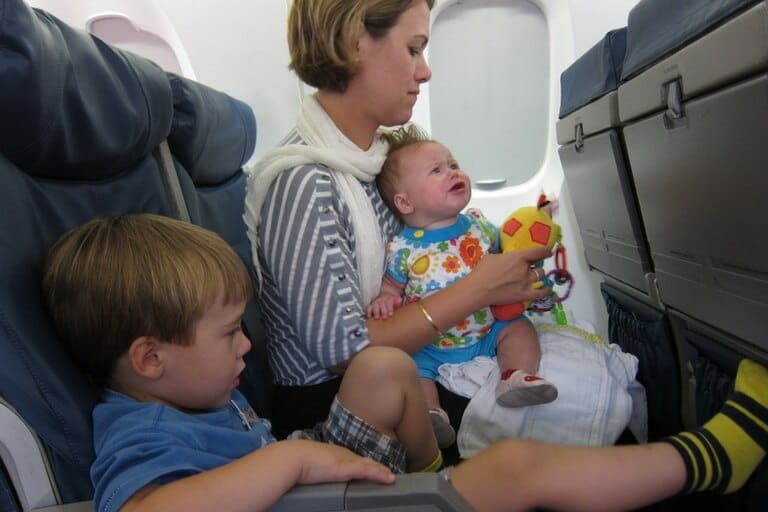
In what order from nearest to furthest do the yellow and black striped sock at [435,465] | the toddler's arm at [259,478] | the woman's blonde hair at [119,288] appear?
the toddler's arm at [259,478] → the woman's blonde hair at [119,288] → the yellow and black striped sock at [435,465]

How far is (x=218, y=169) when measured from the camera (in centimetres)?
164

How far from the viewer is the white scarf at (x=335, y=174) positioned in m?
1.25

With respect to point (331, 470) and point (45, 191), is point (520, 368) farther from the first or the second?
point (45, 191)

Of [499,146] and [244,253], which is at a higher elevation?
[499,146]

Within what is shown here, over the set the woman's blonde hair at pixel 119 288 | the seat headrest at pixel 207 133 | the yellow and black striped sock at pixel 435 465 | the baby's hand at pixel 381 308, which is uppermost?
the seat headrest at pixel 207 133

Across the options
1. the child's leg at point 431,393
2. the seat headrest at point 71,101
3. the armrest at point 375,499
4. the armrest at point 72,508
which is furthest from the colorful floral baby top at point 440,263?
the armrest at point 72,508

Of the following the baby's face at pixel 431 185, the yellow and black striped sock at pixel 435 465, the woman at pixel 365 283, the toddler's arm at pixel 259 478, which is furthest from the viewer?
the baby's face at pixel 431 185

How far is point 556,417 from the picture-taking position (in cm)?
130

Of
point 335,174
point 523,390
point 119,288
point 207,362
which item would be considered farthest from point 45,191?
point 523,390

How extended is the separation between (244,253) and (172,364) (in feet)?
2.57

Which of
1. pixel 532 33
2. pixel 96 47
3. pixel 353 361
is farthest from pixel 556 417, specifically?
pixel 532 33

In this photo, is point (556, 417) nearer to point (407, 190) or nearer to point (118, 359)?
point (407, 190)

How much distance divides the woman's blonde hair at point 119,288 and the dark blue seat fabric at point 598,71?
1151mm

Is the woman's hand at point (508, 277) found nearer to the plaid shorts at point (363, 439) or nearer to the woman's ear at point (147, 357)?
the plaid shorts at point (363, 439)
